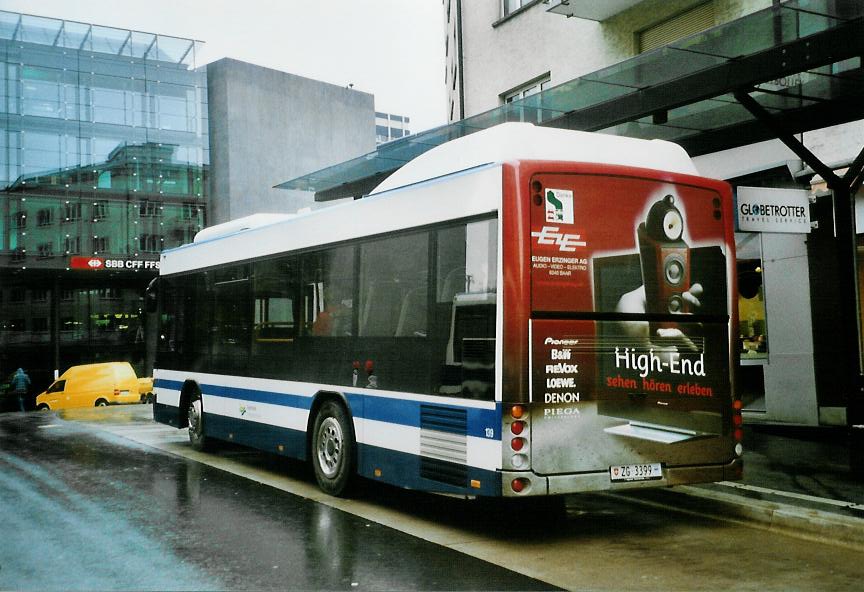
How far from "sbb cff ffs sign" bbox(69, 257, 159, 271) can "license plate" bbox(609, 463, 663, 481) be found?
128ft

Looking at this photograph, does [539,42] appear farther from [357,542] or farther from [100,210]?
[100,210]

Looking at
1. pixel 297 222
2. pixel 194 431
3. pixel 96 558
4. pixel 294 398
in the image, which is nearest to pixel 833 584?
pixel 96 558

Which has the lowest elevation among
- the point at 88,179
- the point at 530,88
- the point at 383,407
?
the point at 383,407

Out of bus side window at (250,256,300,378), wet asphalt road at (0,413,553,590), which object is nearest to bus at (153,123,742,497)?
wet asphalt road at (0,413,553,590)

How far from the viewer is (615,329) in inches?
294

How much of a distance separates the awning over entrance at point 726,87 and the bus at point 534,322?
5.90 feet

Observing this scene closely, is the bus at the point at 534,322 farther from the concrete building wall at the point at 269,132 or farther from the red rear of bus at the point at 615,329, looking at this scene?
the concrete building wall at the point at 269,132

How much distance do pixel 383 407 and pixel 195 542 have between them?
2.21 meters

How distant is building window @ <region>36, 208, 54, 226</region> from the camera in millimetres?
41875

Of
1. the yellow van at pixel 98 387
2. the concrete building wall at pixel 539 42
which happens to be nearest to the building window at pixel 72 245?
the yellow van at pixel 98 387

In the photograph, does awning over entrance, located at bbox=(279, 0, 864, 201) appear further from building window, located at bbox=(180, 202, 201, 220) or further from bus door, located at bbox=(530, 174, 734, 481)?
building window, located at bbox=(180, 202, 201, 220)

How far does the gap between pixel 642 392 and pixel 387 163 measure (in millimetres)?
8896

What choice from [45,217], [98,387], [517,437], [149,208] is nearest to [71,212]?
[45,217]

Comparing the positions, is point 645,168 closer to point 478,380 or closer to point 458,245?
point 458,245
